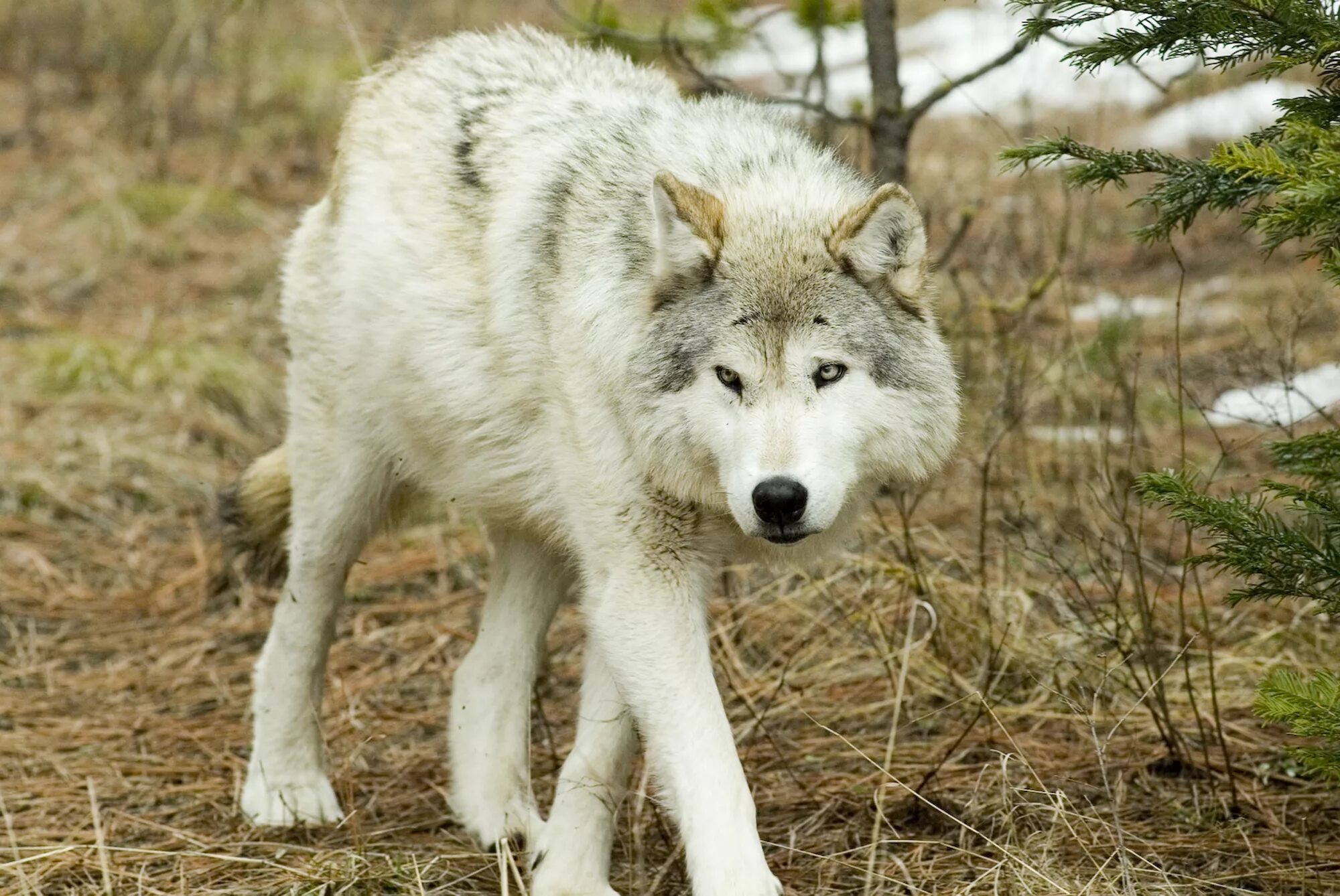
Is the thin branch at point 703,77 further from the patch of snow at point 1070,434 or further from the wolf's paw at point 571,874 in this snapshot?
the wolf's paw at point 571,874

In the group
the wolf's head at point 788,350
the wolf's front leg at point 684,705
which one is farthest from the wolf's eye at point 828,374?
the wolf's front leg at point 684,705

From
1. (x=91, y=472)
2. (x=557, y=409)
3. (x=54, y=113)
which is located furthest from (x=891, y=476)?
(x=54, y=113)

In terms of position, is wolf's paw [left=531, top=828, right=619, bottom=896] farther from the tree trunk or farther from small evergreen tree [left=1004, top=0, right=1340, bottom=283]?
the tree trunk

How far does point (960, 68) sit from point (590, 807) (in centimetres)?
995

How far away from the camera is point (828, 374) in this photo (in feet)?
10.8

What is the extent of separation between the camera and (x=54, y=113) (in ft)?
38.2

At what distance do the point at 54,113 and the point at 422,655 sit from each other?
8272 millimetres

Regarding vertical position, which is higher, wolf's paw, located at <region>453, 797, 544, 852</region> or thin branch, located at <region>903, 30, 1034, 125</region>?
thin branch, located at <region>903, 30, 1034, 125</region>

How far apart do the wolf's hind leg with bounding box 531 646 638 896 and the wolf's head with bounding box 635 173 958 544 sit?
0.71 metres

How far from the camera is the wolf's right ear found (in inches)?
129

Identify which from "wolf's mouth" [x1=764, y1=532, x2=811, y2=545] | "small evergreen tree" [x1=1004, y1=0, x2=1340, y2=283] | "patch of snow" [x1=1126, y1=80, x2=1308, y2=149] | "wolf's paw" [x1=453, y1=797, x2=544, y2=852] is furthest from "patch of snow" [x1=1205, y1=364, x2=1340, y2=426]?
"patch of snow" [x1=1126, y1=80, x2=1308, y2=149]

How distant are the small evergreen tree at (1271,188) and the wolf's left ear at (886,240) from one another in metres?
0.33

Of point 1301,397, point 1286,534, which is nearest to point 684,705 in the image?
point 1286,534

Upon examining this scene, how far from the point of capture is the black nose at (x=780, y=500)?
3.05m
